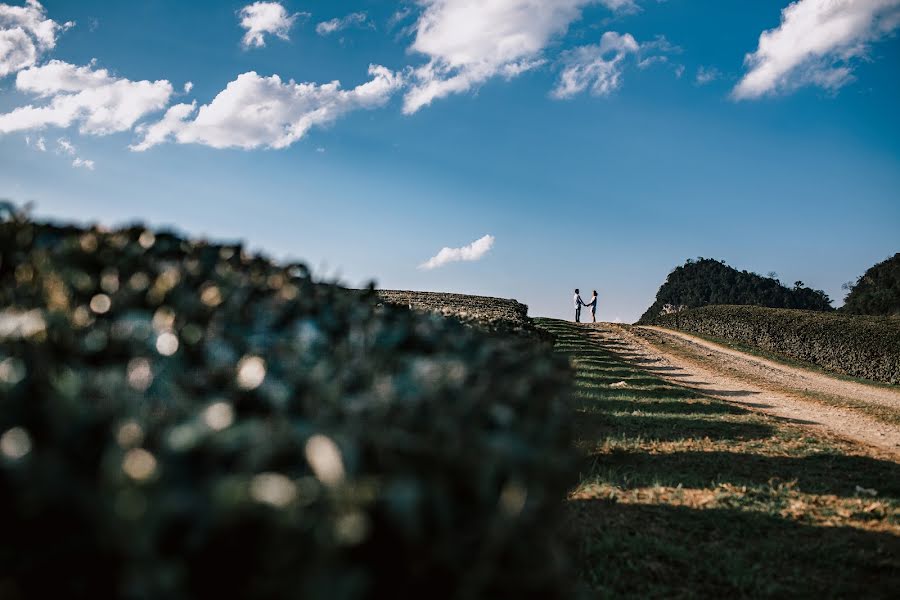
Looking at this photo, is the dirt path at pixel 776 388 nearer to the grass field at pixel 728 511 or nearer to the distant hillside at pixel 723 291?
the grass field at pixel 728 511

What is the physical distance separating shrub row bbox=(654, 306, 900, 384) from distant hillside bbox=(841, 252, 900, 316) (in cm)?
768

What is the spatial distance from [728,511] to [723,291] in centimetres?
6274

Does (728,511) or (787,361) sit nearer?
(728,511)

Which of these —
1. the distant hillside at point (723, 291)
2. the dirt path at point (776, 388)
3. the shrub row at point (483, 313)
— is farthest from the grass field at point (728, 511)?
the distant hillside at point (723, 291)

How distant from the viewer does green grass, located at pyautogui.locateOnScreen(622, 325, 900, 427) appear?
1281cm

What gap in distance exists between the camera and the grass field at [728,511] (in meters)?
4.97

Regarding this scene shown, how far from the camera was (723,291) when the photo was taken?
208ft

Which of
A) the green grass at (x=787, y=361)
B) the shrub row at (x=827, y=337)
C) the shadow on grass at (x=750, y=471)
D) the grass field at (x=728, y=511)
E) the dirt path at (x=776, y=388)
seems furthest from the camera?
the shrub row at (x=827, y=337)

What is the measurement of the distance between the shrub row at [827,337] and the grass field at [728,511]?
1342 centimetres

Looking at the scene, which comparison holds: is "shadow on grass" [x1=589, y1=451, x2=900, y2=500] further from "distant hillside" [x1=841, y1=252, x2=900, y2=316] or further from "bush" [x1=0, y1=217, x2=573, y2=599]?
"distant hillside" [x1=841, y1=252, x2=900, y2=316]

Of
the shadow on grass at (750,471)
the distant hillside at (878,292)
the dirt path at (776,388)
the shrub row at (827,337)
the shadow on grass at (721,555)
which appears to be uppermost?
the distant hillside at (878,292)

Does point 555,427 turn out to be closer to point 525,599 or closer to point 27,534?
point 525,599

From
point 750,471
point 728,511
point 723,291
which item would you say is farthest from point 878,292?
point 728,511

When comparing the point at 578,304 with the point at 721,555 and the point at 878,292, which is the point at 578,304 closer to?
the point at 878,292
